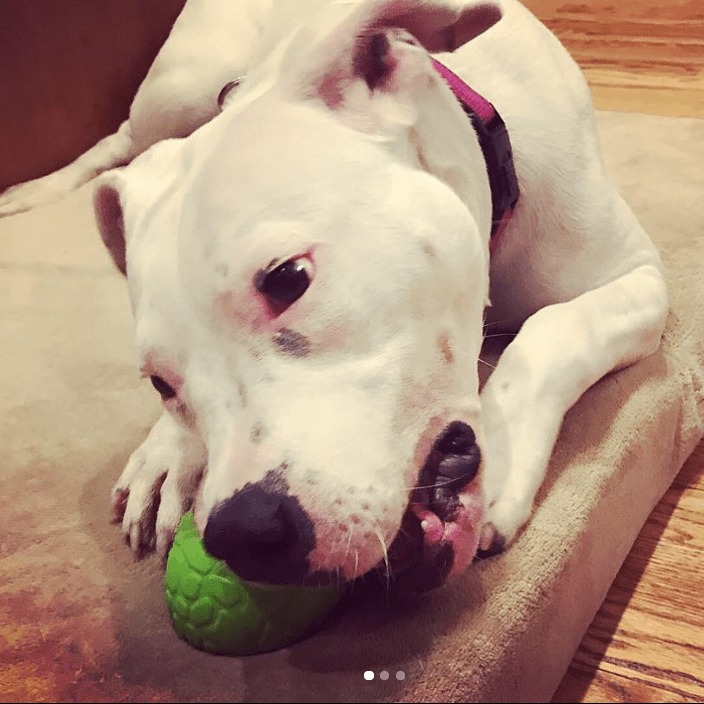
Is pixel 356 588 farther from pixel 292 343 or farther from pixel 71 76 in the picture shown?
pixel 71 76

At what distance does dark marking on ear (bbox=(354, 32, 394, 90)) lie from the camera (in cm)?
120

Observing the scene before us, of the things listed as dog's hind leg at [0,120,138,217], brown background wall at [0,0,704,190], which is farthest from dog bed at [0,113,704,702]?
brown background wall at [0,0,704,190]

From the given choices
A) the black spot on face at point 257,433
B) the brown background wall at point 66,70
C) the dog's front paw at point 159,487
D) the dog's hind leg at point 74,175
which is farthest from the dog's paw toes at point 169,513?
the brown background wall at point 66,70

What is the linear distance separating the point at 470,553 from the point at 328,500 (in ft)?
0.74

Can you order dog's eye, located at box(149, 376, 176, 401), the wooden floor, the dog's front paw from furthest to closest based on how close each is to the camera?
the dog's front paw
dog's eye, located at box(149, 376, 176, 401)
the wooden floor

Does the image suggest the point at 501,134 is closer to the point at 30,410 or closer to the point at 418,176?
the point at 418,176

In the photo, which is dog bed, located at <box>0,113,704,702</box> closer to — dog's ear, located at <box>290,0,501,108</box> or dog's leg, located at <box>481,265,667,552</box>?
dog's leg, located at <box>481,265,667,552</box>

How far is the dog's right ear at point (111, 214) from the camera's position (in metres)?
A: 1.32

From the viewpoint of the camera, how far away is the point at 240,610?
38.6 inches

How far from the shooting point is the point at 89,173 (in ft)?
8.33

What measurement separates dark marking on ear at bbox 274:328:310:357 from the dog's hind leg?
163 centimetres

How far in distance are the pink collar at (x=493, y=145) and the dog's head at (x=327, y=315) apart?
159 millimetres

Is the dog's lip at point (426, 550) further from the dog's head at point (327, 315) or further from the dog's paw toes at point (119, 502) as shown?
the dog's paw toes at point (119, 502)

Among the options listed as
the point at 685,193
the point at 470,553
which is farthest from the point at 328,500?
the point at 685,193
